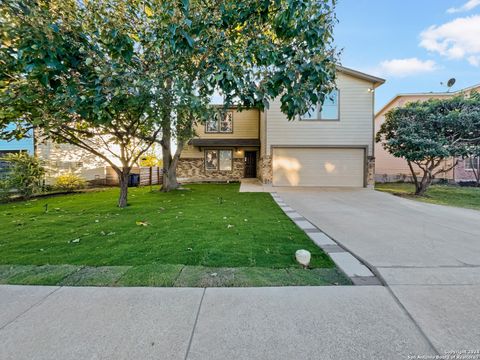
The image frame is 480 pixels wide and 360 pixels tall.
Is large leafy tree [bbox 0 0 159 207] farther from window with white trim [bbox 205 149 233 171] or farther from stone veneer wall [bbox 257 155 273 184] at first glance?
window with white trim [bbox 205 149 233 171]

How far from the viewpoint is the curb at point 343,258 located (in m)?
2.55

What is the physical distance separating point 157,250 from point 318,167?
10.4 meters

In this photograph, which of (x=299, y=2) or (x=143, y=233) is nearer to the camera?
(x=299, y=2)

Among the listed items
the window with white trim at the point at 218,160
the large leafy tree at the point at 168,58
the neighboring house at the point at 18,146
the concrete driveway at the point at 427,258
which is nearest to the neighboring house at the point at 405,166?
the window with white trim at the point at 218,160

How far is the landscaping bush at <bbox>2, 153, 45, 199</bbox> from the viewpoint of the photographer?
851cm

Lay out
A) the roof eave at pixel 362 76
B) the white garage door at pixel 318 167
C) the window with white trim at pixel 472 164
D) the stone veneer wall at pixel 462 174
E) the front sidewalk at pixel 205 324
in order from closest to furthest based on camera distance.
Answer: the front sidewalk at pixel 205 324, the roof eave at pixel 362 76, the white garage door at pixel 318 167, the window with white trim at pixel 472 164, the stone veneer wall at pixel 462 174

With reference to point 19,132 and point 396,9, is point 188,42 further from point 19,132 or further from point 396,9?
point 396,9

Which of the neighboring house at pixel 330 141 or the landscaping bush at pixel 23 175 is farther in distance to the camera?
the neighboring house at pixel 330 141

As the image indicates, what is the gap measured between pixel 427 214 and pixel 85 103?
809 cm

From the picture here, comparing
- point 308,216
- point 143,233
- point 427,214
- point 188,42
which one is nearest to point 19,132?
point 143,233

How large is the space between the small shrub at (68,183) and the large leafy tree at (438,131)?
15.5 meters

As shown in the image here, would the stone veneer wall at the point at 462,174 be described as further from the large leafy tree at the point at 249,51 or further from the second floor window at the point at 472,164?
the large leafy tree at the point at 249,51

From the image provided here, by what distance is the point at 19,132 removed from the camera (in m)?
5.67

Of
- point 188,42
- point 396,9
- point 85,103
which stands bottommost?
point 85,103
